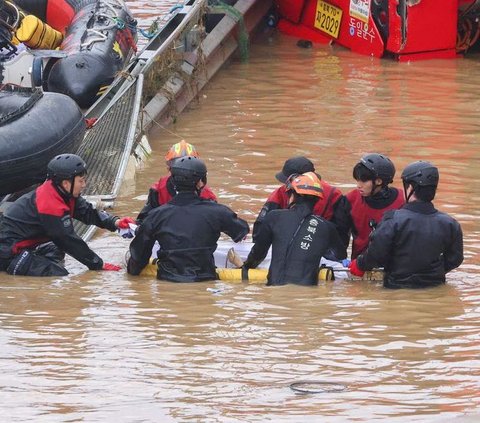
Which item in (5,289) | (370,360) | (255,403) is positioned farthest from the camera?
(5,289)

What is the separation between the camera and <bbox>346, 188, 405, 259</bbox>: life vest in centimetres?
946

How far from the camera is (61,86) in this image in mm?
14852

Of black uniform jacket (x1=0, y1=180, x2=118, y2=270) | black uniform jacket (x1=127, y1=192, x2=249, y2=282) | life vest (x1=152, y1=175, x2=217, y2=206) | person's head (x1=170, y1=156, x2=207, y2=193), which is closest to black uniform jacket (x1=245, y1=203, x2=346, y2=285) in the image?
black uniform jacket (x1=127, y1=192, x2=249, y2=282)

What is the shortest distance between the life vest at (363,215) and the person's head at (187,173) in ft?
3.73

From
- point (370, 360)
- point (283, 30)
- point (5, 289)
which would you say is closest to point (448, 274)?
point (370, 360)

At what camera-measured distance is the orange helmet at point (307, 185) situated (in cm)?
909

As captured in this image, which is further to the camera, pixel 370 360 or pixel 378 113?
pixel 378 113

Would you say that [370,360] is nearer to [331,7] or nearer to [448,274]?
[448,274]

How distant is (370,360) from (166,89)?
320 inches

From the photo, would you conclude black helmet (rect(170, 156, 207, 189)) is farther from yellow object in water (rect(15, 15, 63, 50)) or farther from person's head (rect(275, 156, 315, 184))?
yellow object in water (rect(15, 15, 63, 50))

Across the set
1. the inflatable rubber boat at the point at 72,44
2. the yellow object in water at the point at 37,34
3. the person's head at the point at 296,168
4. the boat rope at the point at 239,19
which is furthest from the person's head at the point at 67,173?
the boat rope at the point at 239,19

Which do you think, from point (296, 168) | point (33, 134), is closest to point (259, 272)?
point (296, 168)

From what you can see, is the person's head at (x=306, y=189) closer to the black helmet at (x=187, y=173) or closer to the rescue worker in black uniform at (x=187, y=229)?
the rescue worker in black uniform at (x=187, y=229)

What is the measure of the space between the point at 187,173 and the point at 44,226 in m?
1.14
